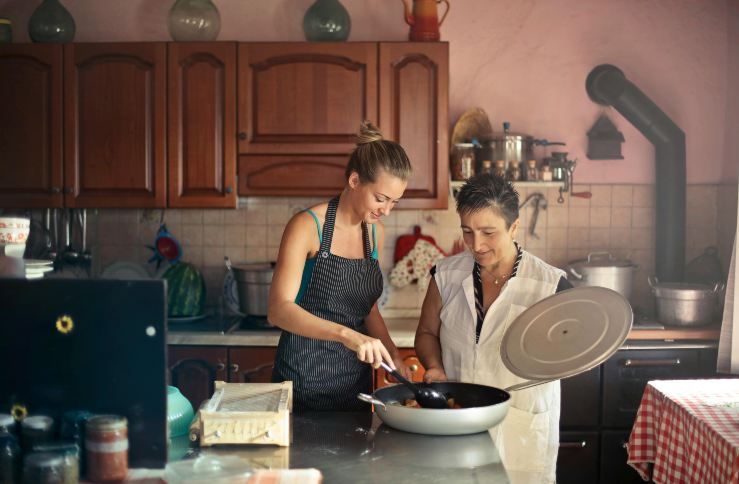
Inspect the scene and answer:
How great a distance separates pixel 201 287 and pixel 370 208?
172 cm

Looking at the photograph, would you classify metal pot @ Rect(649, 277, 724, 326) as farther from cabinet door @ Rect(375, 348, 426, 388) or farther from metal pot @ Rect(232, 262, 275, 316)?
metal pot @ Rect(232, 262, 275, 316)

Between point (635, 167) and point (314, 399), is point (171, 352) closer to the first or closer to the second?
point (314, 399)

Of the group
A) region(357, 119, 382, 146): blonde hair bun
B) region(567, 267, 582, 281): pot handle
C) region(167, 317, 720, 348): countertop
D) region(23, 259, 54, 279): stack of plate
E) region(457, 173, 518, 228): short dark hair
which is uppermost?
region(357, 119, 382, 146): blonde hair bun

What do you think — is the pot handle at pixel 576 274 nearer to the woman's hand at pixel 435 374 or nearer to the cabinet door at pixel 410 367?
the cabinet door at pixel 410 367

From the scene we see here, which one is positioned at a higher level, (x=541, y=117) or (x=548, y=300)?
(x=541, y=117)

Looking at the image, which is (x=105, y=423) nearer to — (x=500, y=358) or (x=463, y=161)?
(x=500, y=358)

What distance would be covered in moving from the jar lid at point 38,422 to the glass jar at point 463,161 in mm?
2690

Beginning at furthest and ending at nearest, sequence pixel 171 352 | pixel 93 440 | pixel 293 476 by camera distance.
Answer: pixel 171 352 < pixel 293 476 < pixel 93 440

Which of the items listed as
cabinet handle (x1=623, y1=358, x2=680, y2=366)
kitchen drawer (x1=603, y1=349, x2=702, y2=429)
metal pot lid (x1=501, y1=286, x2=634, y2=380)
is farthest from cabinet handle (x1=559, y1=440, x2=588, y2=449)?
metal pot lid (x1=501, y1=286, x2=634, y2=380)

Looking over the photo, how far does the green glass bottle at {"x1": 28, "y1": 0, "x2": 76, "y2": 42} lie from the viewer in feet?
13.0

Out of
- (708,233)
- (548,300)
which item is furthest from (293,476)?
(708,233)

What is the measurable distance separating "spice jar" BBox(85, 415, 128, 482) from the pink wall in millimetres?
2939

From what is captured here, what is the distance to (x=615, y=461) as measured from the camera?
3742mm

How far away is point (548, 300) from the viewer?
2.27 metres
